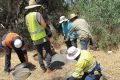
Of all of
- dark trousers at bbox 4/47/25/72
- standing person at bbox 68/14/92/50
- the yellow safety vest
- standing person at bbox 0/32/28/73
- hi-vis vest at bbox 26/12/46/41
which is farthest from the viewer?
dark trousers at bbox 4/47/25/72

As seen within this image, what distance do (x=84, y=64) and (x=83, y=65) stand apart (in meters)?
0.03

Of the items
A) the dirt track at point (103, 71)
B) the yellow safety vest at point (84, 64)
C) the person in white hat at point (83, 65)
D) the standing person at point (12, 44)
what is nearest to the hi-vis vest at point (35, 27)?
the standing person at point (12, 44)

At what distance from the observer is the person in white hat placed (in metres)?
7.23

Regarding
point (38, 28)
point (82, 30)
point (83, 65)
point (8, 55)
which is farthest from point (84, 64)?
point (8, 55)

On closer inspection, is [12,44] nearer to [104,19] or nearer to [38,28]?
[38,28]

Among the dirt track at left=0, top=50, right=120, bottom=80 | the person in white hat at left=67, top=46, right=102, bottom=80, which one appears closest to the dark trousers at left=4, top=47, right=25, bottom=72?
the dirt track at left=0, top=50, right=120, bottom=80

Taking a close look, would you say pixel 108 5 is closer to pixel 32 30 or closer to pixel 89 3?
pixel 89 3

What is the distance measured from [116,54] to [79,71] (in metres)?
5.18

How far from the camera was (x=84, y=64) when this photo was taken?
23.8 feet

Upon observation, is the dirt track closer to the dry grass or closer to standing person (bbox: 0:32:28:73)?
the dry grass

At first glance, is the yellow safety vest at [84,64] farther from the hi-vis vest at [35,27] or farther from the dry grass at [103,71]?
the hi-vis vest at [35,27]

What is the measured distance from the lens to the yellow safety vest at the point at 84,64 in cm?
721

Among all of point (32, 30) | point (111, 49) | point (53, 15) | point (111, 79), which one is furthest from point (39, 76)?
point (53, 15)

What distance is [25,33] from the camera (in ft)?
48.3
